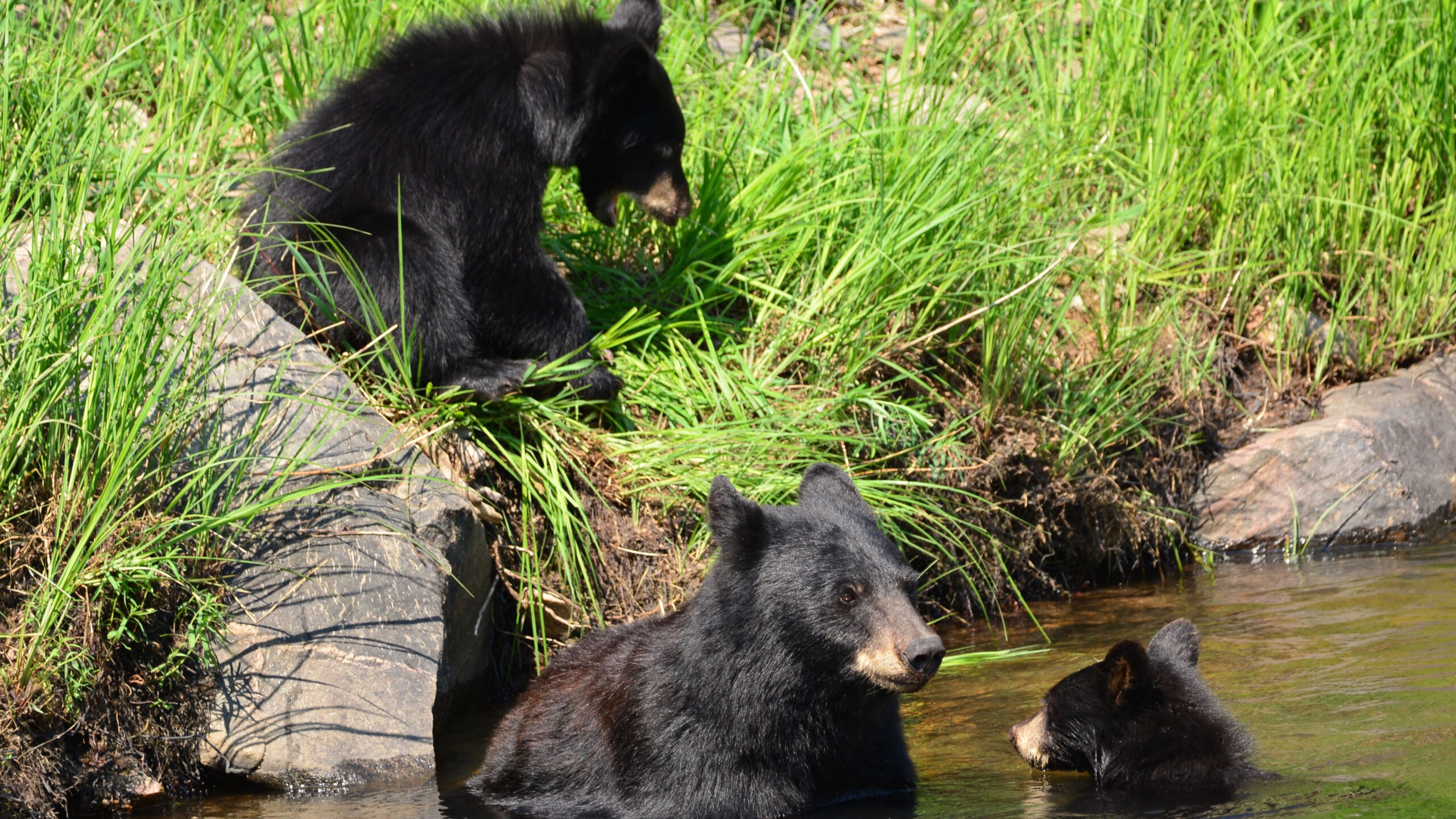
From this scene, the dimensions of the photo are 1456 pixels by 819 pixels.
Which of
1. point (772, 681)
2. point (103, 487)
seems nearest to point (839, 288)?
point (772, 681)

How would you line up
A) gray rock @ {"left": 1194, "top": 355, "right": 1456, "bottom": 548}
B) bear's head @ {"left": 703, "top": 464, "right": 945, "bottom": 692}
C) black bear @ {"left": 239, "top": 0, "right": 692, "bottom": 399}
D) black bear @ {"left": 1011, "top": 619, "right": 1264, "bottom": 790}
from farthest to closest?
gray rock @ {"left": 1194, "top": 355, "right": 1456, "bottom": 548}
black bear @ {"left": 239, "top": 0, "right": 692, "bottom": 399}
black bear @ {"left": 1011, "top": 619, "right": 1264, "bottom": 790}
bear's head @ {"left": 703, "top": 464, "right": 945, "bottom": 692}

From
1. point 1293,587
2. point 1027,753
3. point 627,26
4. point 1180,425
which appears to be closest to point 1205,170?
point 1180,425

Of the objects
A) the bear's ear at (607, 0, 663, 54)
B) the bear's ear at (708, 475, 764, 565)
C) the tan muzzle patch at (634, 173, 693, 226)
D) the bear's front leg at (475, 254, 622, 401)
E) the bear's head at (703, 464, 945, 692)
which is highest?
the bear's ear at (607, 0, 663, 54)

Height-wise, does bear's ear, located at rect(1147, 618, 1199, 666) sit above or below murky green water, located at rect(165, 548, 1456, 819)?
above

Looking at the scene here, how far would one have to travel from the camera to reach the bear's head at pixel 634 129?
19.6ft

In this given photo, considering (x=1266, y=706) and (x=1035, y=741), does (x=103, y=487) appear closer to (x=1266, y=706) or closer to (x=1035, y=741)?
(x=1035, y=741)

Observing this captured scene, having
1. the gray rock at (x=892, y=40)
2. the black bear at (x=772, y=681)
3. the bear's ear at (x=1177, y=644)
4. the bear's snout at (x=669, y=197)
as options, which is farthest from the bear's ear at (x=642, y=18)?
the bear's ear at (x=1177, y=644)

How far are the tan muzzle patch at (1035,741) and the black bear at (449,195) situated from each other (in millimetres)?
2343

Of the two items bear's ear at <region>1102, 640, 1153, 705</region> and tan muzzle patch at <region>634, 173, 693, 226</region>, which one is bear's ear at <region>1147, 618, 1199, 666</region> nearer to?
bear's ear at <region>1102, 640, 1153, 705</region>

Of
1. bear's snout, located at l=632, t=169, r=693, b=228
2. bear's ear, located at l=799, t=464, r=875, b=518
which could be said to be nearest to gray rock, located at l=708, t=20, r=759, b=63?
bear's snout, located at l=632, t=169, r=693, b=228

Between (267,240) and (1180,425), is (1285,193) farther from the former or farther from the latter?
(267,240)

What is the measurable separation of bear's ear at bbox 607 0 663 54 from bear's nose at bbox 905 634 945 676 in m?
3.61

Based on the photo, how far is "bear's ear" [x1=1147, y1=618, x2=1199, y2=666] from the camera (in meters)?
4.39

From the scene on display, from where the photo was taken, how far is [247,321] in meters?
Answer: 5.39
